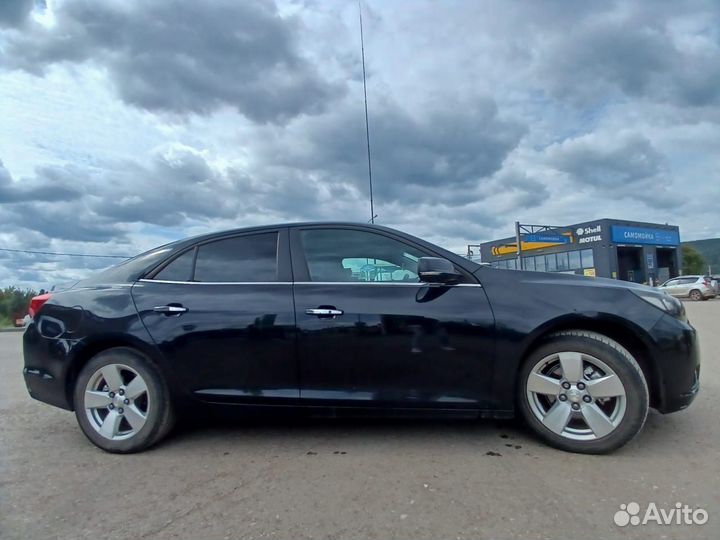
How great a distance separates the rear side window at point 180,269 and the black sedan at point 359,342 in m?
0.01

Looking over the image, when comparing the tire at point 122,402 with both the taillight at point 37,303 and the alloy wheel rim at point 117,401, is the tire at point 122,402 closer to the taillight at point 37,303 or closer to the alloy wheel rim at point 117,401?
the alloy wheel rim at point 117,401

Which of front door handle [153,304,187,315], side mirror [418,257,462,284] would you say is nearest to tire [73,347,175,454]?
front door handle [153,304,187,315]

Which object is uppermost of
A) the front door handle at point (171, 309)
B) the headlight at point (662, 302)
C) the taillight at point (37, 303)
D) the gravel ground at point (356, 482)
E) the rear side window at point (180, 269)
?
the rear side window at point (180, 269)

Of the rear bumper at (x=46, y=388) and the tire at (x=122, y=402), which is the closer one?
the tire at (x=122, y=402)

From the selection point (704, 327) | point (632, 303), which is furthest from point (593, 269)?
point (632, 303)

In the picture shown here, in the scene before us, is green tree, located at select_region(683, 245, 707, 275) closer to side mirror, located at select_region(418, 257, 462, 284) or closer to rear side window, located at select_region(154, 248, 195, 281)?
side mirror, located at select_region(418, 257, 462, 284)

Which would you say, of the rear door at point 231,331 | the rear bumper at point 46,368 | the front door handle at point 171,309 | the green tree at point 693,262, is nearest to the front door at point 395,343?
the rear door at point 231,331

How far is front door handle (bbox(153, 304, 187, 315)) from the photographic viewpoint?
10.5 feet

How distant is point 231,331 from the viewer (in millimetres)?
3113

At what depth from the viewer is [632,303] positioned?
9.66 ft

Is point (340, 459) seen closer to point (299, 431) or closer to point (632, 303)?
point (299, 431)

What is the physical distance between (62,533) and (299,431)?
1.57 metres

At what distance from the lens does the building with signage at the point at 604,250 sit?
3841cm

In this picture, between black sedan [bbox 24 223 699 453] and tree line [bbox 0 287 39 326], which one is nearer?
black sedan [bbox 24 223 699 453]
